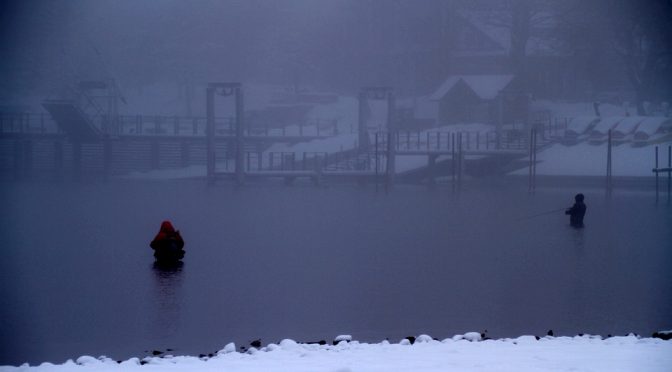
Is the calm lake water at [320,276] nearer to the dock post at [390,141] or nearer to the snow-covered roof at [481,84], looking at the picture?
the dock post at [390,141]

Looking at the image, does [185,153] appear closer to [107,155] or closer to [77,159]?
[107,155]

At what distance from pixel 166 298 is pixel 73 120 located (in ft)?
98.2

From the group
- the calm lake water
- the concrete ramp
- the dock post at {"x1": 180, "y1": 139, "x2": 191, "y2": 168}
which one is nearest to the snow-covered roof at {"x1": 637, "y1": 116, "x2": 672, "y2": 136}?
the calm lake water

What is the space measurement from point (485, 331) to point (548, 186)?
24474 millimetres

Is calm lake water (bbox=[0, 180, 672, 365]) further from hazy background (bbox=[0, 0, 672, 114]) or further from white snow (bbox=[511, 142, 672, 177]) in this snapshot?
hazy background (bbox=[0, 0, 672, 114])

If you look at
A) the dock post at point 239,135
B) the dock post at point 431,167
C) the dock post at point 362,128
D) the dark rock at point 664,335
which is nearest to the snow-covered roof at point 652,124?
the dock post at point 431,167

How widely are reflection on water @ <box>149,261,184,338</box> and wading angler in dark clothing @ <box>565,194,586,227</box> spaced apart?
7.34 meters

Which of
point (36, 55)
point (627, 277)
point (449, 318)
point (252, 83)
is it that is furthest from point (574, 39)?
point (449, 318)

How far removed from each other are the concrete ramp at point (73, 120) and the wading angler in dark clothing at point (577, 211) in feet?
81.1

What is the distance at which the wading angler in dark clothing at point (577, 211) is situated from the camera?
16.7 meters

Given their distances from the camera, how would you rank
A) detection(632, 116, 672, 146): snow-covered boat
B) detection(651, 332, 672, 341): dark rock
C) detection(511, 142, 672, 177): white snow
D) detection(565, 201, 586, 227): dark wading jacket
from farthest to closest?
1. detection(632, 116, 672, 146): snow-covered boat
2. detection(511, 142, 672, 177): white snow
3. detection(565, 201, 586, 227): dark wading jacket
4. detection(651, 332, 672, 341): dark rock

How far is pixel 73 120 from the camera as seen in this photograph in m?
38.1

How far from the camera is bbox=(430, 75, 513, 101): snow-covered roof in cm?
4125

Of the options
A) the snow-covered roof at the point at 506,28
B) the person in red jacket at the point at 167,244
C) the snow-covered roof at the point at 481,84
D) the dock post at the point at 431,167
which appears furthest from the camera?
the snow-covered roof at the point at 506,28
